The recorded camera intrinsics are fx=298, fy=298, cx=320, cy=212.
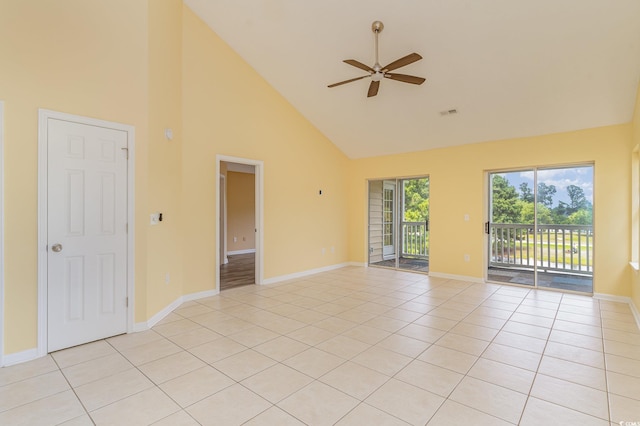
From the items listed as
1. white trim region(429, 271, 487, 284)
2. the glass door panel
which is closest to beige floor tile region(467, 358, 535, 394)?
white trim region(429, 271, 487, 284)

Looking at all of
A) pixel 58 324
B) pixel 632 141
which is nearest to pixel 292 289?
pixel 58 324

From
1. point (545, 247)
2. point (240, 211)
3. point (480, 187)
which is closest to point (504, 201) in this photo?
point (480, 187)

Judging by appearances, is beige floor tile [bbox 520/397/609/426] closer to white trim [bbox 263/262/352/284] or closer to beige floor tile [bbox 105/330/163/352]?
beige floor tile [bbox 105/330/163/352]

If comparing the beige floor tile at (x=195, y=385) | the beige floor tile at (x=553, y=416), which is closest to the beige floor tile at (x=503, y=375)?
the beige floor tile at (x=553, y=416)

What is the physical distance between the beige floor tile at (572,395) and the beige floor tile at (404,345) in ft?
2.86

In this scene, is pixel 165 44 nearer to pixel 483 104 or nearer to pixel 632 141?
pixel 483 104

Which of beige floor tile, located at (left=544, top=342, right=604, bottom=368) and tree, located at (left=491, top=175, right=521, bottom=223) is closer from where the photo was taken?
beige floor tile, located at (left=544, top=342, right=604, bottom=368)

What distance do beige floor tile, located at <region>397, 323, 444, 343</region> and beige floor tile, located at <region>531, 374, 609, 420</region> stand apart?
2.98 ft

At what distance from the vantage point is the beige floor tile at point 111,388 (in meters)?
2.02

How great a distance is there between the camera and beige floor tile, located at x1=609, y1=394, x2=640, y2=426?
1829 millimetres

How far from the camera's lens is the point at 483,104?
14.9 ft

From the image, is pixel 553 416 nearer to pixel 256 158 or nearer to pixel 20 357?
pixel 20 357

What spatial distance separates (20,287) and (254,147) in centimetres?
345

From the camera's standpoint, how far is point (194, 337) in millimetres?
3059
